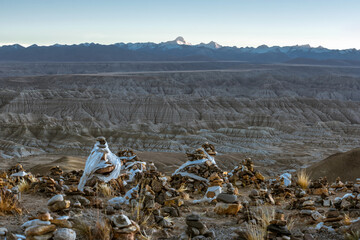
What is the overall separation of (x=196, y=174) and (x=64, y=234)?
6797mm

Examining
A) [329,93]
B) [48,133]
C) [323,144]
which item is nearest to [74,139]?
[48,133]

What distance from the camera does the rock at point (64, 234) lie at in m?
5.86

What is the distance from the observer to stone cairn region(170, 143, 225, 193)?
11945mm

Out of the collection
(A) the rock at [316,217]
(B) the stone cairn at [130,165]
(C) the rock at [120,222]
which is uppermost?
(C) the rock at [120,222]

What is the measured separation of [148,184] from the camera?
923 centimetres

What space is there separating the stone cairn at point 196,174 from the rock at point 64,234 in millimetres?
6042

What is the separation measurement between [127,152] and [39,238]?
29.2 feet

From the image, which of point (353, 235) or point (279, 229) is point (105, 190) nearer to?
point (279, 229)

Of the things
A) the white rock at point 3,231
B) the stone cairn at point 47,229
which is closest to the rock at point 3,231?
the white rock at point 3,231

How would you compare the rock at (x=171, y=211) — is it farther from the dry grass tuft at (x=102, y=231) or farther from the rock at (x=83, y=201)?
the dry grass tuft at (x=102, y=231)

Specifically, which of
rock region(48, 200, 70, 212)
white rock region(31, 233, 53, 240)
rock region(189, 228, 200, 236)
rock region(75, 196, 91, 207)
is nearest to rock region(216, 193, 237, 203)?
rock region(189, 228, 200, 236)

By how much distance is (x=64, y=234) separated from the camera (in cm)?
591

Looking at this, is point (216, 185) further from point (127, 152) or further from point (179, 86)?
point (179, 86)

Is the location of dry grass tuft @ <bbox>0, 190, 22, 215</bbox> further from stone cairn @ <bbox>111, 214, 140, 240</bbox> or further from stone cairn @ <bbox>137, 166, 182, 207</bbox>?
stone cairn @ <bbox>137, 166, 182, 207</bbox>
